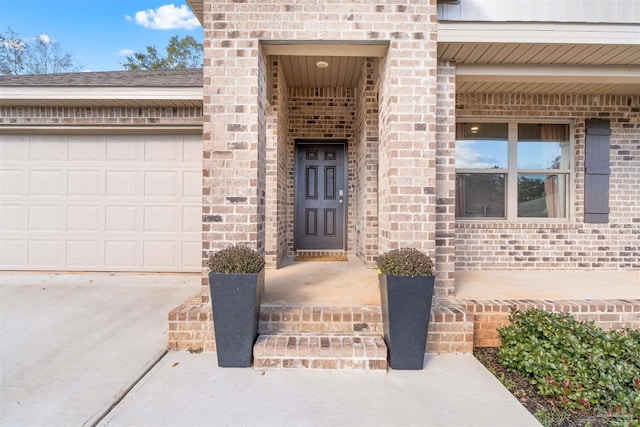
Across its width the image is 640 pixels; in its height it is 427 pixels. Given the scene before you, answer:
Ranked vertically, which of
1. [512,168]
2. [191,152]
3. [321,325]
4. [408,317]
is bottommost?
[321,325]

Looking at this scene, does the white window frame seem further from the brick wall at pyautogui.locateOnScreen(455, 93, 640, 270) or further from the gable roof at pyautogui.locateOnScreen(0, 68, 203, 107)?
the gable roof at pyautogui.locateOnScreen(0, 68, 203, 107)

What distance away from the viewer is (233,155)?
8.60 feet

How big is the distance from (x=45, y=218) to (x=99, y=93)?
2127 millimetres

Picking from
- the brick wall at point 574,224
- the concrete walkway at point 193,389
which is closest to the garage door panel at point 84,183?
the concrete walkway at point 193,389

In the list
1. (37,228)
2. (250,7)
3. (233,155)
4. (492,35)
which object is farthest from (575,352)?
(37,228)

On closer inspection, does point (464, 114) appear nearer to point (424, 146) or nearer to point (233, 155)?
point (424, 146)

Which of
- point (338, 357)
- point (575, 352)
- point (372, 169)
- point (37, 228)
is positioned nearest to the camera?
point (575, 352)

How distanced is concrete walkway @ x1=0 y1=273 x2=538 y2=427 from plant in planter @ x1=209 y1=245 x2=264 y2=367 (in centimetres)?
12

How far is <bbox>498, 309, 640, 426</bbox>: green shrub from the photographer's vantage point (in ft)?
5.99

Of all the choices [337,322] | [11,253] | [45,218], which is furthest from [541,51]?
[11,253]

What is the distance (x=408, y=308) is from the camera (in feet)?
7.24

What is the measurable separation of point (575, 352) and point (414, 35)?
105 inches

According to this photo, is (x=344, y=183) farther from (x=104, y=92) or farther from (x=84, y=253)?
(x=84, y=253)

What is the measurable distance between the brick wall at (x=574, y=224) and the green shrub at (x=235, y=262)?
302 centimetres
